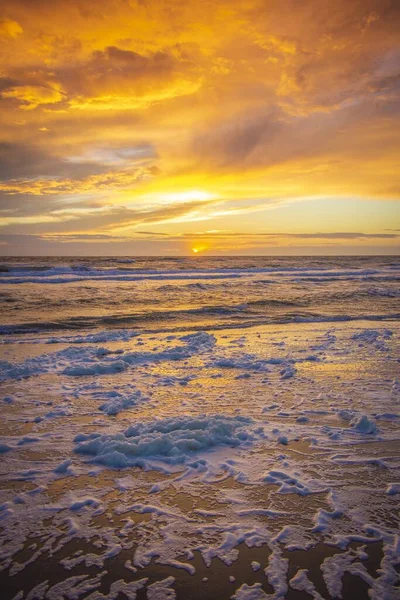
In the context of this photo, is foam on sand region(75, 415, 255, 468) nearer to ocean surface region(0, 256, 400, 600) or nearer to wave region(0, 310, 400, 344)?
A: ocean surface region(0, 256, 400, 600)

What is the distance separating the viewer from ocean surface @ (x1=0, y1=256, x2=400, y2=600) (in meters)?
2.91

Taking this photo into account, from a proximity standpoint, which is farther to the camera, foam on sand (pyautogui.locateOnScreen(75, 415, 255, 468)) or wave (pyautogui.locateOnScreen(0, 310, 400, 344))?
wave (pyautogui.locateOnScreen(0, 310, 400, 344))

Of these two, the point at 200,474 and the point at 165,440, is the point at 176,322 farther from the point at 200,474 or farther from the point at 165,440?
the point at 200,474

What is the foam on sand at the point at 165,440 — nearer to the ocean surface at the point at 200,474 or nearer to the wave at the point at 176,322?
the ocean surface at the point at 200,474

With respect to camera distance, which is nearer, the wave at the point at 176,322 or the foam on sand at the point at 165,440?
the foam on sand at the point at 165,440

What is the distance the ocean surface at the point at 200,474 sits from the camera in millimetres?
2914

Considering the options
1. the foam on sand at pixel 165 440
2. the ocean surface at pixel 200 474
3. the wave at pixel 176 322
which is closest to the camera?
the ocean surface at pixel 200 474

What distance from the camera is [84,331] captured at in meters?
13.3

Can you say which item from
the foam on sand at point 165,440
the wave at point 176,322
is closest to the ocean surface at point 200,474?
the foam on sand at point 165,440

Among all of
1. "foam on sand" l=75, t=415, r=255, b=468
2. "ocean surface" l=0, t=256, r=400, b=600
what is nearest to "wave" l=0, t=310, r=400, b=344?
"ocean surface" l=0, t=256, r=400, b=600

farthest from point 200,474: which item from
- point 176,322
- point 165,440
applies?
point 176,322

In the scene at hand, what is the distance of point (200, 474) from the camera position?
14.0 feet

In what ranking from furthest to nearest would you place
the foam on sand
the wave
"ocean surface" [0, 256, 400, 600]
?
1. the wave
2. the foam on sand
3. "ocean surface" [0, 256, 400, 600]

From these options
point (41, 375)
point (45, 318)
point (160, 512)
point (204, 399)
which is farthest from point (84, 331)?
point (160, 512)
